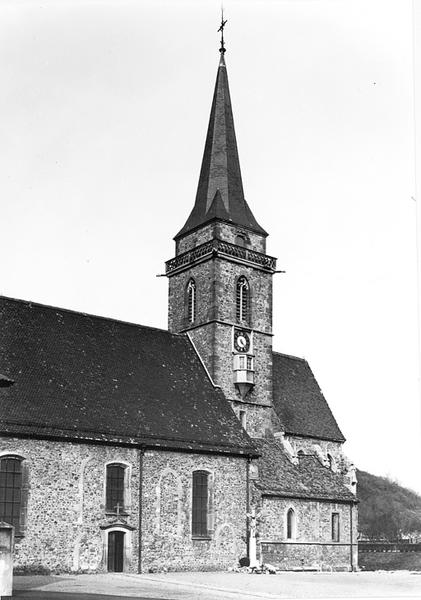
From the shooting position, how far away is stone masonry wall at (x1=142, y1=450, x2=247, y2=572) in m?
36.4

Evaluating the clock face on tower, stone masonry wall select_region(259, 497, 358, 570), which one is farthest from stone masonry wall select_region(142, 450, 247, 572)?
the clock face on tower

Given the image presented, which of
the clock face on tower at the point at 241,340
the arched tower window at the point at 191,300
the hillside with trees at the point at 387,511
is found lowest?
the hillside with trees at the point at 387,511

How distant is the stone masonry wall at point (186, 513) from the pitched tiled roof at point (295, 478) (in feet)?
6.46

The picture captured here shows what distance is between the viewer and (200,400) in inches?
1646

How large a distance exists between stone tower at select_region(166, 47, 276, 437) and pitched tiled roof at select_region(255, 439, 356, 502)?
1411mm

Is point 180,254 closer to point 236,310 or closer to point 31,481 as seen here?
point 236,310

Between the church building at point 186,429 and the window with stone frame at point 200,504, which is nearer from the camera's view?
the church building at point 186,429

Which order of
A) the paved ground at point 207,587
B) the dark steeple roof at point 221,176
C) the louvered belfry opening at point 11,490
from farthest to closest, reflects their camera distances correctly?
the dark steeple roof at point 221,176
the louvered belfry opening at point 11,490
the paved ground at point 207,587

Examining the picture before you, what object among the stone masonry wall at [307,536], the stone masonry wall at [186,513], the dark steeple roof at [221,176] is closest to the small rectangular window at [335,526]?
the stone masonry wall at [307,536]

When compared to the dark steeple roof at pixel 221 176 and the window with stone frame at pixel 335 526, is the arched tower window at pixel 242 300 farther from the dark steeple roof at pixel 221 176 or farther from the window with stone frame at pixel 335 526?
the window with stone frame at pixel 335 526

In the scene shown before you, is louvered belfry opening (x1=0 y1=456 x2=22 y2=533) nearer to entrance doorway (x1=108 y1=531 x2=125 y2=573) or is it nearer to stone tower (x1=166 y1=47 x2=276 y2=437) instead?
entrance doorway (x1=108 y1=531 x2=125 y2=573)

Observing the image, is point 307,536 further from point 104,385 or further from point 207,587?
point 207,587

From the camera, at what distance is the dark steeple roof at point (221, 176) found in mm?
47406

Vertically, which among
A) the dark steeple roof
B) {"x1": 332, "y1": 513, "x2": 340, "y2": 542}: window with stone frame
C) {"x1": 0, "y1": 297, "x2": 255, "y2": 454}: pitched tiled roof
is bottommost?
{"x1": 332, "y1": 513, "x2": 340, "y2": 542}: window with stone frame
